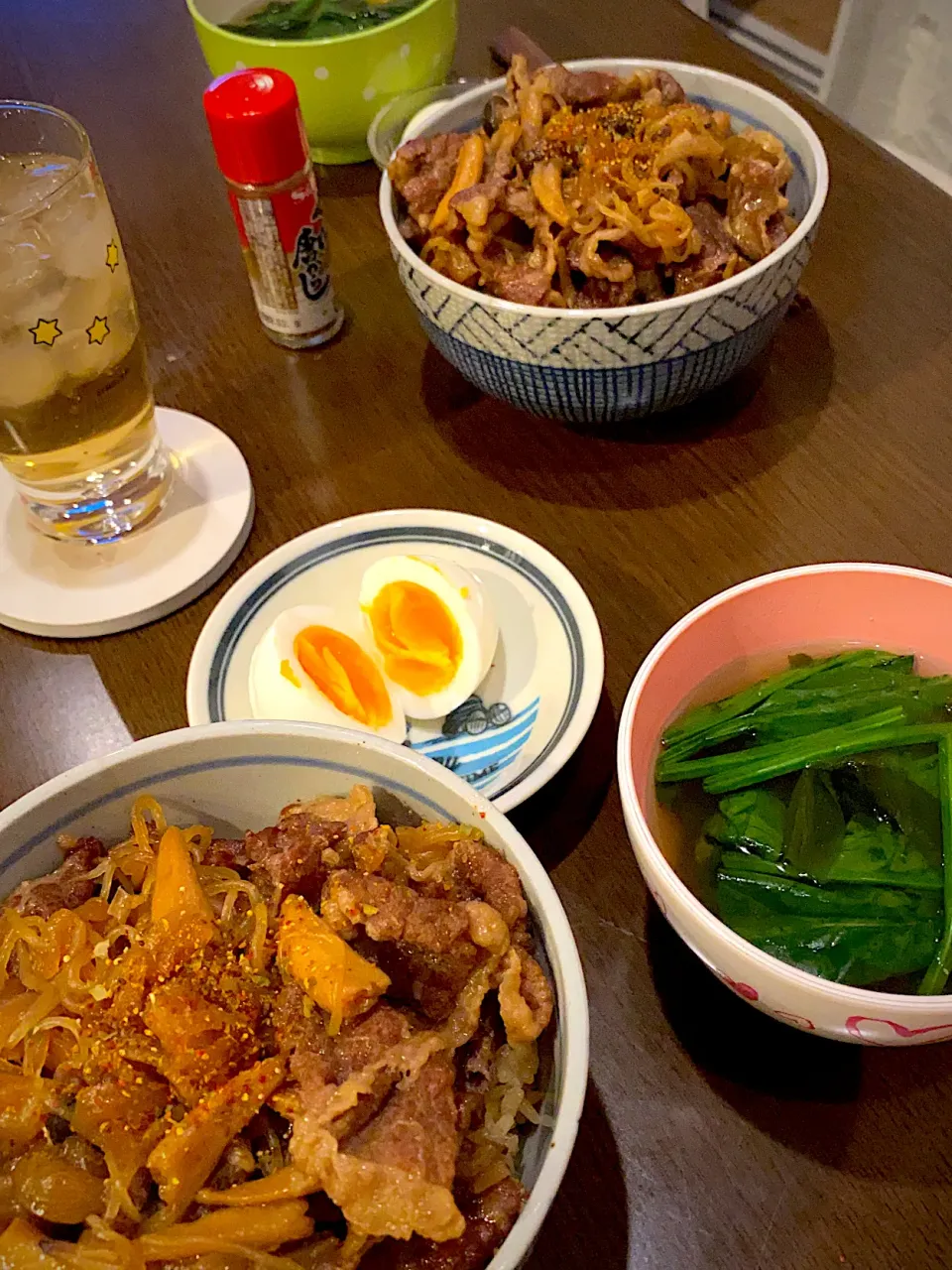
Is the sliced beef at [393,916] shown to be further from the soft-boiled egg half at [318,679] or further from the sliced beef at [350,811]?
the soft-boiled egg half at [318,679]

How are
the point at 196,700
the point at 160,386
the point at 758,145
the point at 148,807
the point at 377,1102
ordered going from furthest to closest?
the point at 160,386 → the point at 758,145 → the point at 196,700 → the point at 148,807 → the point at 377,1102

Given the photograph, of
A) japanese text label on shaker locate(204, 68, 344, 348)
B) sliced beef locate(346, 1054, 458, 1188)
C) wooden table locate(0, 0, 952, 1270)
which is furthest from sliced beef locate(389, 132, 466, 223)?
sliced beef locate(346, 1054, 458, 1188)

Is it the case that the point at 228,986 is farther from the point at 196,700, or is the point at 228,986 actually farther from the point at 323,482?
the point at 323,482

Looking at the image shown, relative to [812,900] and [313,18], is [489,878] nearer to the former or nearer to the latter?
[812,900]

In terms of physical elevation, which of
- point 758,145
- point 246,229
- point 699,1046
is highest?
point 758,145

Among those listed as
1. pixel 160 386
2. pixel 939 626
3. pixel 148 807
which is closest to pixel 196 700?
pixel 148 807

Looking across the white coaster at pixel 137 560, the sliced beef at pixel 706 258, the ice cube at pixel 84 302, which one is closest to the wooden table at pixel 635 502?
the white coaster at pixel 137 560

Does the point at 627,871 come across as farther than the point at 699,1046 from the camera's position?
Yes

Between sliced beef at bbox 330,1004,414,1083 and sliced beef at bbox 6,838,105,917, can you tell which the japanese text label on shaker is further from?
sliced beef at bbox 330,1004,414,1083
